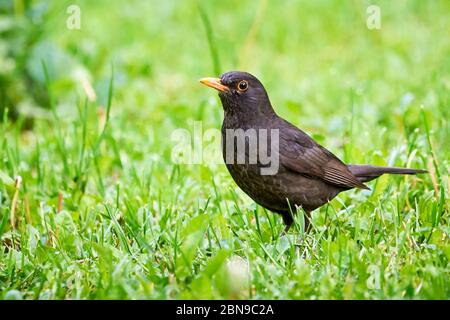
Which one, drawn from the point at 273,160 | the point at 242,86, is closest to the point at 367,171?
the point at 273,160

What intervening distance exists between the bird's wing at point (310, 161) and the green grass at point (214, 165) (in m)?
0.22

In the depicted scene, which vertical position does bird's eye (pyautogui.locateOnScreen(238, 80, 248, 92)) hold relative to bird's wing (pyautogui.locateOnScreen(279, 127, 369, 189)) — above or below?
above

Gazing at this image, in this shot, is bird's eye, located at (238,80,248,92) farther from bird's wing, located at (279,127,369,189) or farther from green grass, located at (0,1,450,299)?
green grass, located at (0,1,450,299)

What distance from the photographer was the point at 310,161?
490cm

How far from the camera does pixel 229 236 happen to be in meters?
4.53

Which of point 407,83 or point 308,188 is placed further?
point 407,83

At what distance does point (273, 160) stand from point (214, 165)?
136 centimetres

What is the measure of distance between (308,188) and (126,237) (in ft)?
4.04

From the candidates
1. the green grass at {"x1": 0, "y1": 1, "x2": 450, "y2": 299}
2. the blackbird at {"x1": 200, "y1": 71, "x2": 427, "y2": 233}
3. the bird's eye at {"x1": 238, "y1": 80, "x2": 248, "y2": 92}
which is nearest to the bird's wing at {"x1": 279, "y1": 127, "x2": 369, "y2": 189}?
the blackbird at {"x1": 200, "y1": 71, "x2": 427, "y2": 233}

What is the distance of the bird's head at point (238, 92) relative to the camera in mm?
4879

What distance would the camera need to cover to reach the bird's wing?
4809 millimetres
